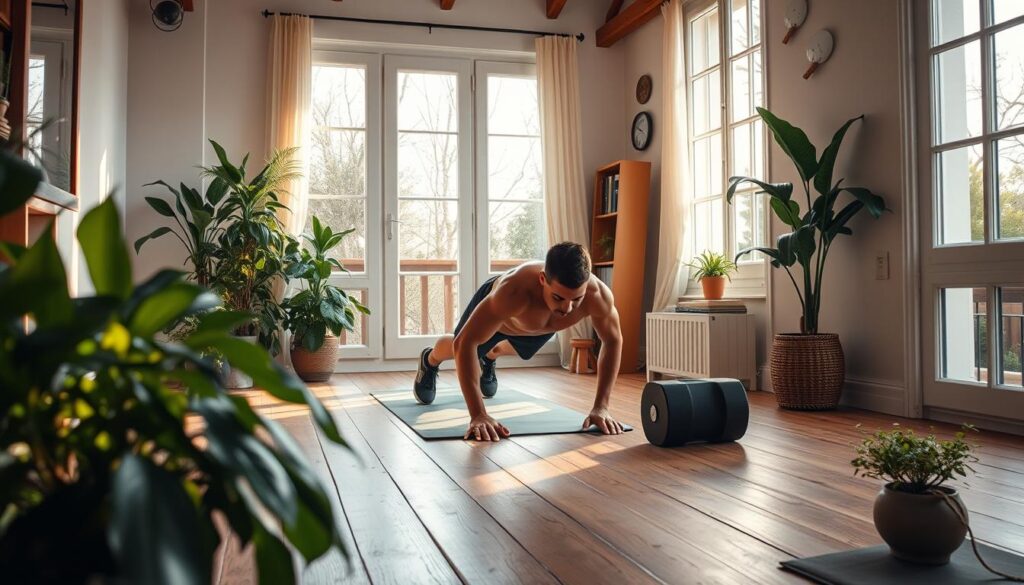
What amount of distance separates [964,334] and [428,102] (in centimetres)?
408

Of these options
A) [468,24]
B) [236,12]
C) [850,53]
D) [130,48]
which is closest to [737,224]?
[850,53]

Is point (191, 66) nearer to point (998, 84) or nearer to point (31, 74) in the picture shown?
point (31, 74)

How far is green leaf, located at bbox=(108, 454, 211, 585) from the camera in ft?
1.51

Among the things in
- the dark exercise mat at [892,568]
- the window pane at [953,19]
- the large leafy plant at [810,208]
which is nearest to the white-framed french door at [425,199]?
the large leafy plant at [810,208]

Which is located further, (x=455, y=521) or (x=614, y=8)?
(x=614, y=8)

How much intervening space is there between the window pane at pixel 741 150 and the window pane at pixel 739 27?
50cm

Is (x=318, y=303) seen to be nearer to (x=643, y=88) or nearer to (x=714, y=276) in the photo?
(x=714, y=276)

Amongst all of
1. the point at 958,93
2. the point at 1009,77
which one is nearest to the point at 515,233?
the point at 958,93

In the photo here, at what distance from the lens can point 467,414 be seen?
12.1ft

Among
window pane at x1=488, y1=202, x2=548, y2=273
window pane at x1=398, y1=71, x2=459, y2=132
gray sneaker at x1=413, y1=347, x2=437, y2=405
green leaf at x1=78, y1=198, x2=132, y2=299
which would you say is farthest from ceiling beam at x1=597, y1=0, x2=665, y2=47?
green leaf at x1=78, y1=198, x2=132, y2=299

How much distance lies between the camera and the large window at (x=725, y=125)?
4805mm

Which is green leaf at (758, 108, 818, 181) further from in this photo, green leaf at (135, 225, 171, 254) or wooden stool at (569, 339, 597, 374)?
green leaf at (135, 225, 171, 254)

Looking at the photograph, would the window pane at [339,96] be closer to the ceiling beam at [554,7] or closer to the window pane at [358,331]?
the window pane at [358,331]

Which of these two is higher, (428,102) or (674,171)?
(428,102)
